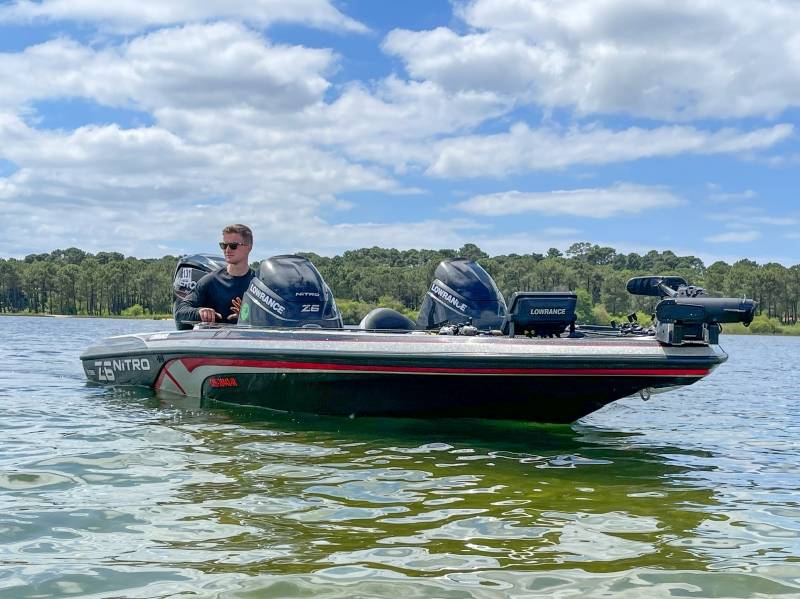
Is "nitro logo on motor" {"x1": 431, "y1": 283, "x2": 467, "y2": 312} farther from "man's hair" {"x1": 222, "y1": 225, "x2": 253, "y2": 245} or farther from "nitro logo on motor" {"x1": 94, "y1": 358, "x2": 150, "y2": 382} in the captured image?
"nitro logo on motor" {"x1": 94, "y1": 358, "x2": 150, "y2": 382}

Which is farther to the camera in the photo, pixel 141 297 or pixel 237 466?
pixel 141 297

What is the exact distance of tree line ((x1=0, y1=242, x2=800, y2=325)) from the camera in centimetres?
6241

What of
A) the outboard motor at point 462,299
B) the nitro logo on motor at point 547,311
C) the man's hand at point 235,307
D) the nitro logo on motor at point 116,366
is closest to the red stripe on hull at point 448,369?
the nitro logo on motor at point 547,311

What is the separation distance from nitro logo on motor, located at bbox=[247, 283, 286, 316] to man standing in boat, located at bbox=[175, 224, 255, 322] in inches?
26.9

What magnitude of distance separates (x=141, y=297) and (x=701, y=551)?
91.2 m

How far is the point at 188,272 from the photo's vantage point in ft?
32.2

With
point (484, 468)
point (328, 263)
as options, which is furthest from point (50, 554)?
point (328, 263)

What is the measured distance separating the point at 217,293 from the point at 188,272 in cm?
124

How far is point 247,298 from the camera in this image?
8031mm

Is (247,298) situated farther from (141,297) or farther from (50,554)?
(141,297)

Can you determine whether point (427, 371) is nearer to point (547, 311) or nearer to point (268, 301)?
point (547, 311)

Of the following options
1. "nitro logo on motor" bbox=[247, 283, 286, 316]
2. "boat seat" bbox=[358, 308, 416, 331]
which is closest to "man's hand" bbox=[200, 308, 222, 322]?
"nitro logo on motor" bbox=[247, 283, 286, 316]

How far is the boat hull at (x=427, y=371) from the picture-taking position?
234 inches

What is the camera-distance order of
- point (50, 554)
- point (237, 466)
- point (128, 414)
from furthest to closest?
point (128, 414)
point (237, 466)
point (50, 554)
